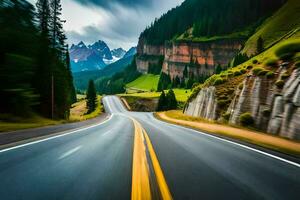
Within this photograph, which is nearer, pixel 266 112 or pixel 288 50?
pixel 266 112

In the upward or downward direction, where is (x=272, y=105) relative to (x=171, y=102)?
upward

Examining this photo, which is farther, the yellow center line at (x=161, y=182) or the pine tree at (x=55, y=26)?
the pine tree at (x=55, y=26)

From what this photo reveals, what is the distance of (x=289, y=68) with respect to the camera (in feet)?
64.0

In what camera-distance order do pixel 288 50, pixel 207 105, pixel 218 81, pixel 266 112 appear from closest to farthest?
pixel 266 112 < pixel 288 50 < pixel 218 81 < pixel 207 105

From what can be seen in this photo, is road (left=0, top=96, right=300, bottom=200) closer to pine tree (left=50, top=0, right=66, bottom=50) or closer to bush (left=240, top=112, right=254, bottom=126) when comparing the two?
bush (left=240, top=112, right=254, bottom=126)

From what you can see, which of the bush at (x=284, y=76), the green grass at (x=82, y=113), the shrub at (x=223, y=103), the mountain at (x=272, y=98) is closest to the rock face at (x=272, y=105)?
the mountain at (x=272, y=98)

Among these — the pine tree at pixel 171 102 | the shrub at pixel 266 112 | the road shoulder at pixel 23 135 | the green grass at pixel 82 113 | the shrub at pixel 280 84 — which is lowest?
the green grass at pixel 82 113

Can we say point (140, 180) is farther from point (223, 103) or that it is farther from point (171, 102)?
point (171, 102)

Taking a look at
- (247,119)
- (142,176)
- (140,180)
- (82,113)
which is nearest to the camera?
(140,180)

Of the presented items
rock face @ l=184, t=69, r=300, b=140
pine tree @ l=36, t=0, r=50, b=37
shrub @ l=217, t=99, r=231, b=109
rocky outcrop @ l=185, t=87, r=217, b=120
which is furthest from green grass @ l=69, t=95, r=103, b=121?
rock face @ l=184, t=69, r=300, b=140

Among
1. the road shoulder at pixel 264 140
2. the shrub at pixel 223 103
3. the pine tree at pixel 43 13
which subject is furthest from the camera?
the pine tree at pixel 43 13

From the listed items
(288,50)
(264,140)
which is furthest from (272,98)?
(264,140)

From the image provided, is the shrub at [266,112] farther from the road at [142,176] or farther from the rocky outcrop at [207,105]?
the rocky outcrop at [207,105]

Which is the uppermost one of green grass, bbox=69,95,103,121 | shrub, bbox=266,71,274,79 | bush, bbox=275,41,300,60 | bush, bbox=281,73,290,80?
bush, bbox=275,41,300,60
